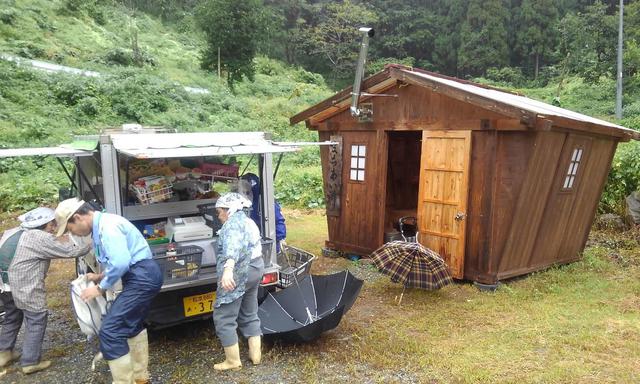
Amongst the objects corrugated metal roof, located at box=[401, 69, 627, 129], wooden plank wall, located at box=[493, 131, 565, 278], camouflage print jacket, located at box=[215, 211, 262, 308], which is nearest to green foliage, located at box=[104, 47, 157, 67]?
corrugated metal roof, located at box=[401, 69, 627, 129]

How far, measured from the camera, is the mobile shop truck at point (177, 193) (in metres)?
4.76

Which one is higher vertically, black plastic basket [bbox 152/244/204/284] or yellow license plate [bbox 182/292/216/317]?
black plastic basket [bbox 152/244/204/284]

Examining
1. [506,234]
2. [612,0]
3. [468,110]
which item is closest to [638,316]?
[506,234]

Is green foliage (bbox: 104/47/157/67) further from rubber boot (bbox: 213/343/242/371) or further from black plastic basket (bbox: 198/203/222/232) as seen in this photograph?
rubber boot (bbox: 213/343/242/371)

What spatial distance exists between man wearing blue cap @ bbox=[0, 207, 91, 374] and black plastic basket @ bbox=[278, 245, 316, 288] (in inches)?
88.5

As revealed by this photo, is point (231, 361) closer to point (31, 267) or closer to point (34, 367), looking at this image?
point (34, 367)

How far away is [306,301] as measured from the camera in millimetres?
5520

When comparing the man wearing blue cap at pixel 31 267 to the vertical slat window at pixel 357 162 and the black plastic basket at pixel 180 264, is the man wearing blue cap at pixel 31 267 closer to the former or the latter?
the black plastic basket at pixel 180 264

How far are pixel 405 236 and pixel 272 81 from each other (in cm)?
2614

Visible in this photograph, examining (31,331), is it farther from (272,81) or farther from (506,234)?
(272,81)

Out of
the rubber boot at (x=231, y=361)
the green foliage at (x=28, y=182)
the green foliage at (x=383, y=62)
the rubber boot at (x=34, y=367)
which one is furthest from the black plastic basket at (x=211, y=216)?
the green foliage at (x=383, y=62)

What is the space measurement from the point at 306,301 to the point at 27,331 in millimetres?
2694

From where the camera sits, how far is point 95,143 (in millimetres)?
5016

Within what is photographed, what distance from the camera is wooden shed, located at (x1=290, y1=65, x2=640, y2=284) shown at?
676cm
